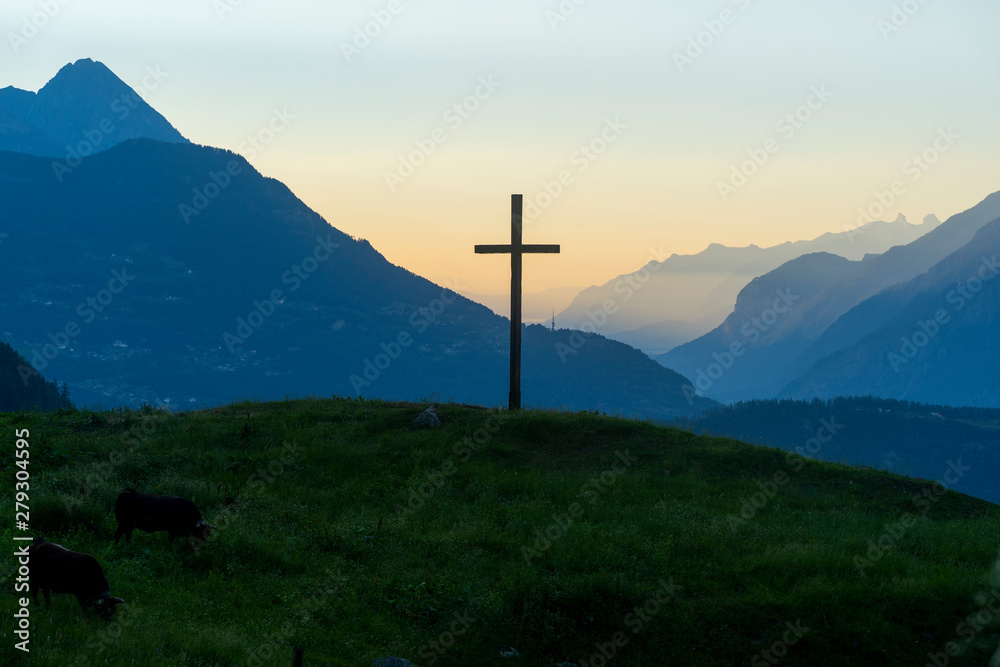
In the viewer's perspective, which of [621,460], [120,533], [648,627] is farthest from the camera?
[621,460]

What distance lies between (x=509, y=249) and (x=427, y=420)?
22.5ft

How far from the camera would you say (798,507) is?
19047 millimetres

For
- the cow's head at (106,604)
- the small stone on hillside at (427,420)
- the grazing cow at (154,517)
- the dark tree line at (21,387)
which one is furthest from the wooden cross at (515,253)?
the dark tree line at (21,387)

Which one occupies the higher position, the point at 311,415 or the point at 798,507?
the point at 311,415

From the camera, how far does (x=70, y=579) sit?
10.6 m

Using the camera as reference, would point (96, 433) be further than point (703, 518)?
Yes

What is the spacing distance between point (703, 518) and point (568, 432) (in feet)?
21.0

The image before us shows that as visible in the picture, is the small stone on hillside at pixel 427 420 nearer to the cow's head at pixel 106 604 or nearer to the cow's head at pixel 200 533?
the cow's head at pixel 200 533

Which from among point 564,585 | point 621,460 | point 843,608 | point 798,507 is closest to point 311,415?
point 621,460

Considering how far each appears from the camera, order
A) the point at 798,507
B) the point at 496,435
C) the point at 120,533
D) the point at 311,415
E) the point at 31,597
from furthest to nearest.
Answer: the point at 311,415
the point at 496,435
the point at 798,507
the point at 120,533
the point at 31,597

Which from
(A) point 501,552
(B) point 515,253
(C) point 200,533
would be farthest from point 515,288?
(C) point 200,533

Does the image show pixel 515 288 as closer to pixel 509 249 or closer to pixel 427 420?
pixel 509 249

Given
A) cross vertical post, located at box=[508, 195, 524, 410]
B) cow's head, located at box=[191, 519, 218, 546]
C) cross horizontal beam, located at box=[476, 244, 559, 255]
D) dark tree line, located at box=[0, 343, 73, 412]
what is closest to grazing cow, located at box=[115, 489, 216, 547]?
cow's head, located at box=[191, 519, 218, 546]

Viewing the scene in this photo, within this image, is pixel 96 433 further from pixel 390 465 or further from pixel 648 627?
pixel 648 627
